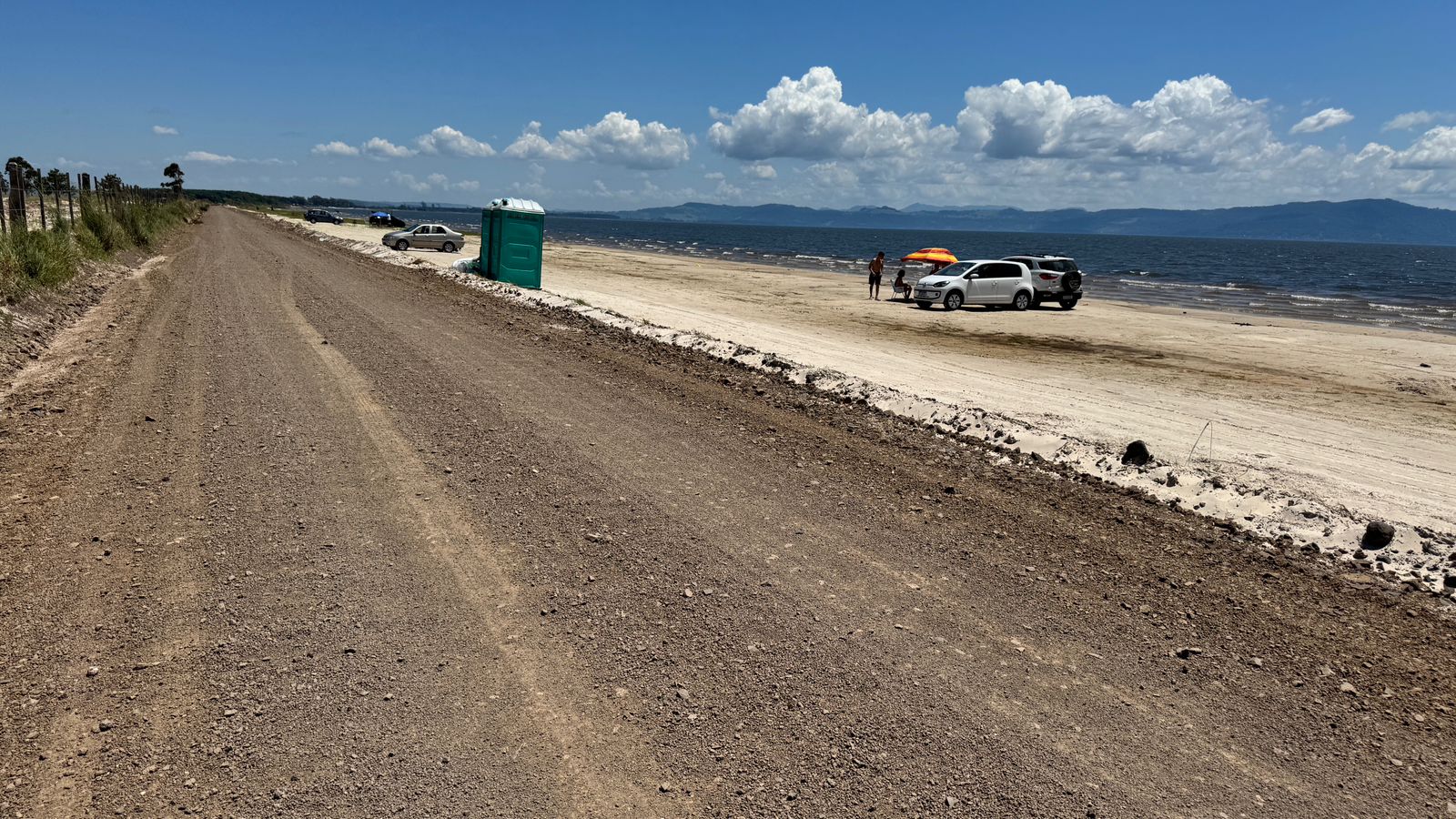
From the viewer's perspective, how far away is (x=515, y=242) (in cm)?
2470

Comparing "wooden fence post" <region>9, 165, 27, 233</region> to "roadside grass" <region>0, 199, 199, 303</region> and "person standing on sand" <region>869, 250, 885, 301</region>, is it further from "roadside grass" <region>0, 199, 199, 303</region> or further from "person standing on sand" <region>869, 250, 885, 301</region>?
"person standing on sand" <region>869, 250, 885, 301</region>

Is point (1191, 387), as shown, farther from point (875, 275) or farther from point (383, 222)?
point (383, 222)

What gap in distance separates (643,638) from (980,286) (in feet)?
87.1

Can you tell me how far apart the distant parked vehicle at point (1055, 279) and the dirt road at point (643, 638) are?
2413cm

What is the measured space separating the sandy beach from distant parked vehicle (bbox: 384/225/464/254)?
1804cm

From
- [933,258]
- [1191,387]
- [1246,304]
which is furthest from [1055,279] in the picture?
[1191,387]

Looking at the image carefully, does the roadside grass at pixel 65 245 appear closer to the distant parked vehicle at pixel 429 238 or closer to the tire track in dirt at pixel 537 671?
the tire track in dirt at pixel 537 671

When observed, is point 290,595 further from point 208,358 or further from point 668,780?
point 208,358

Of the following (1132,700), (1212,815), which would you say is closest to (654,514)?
(1132,700)

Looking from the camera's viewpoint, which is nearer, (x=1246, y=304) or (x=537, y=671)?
(x=537, y=671)

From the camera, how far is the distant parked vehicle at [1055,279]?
1166 inches

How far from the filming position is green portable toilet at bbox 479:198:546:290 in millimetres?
24609

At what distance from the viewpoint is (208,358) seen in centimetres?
1006

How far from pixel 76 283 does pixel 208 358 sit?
29.5 feet
